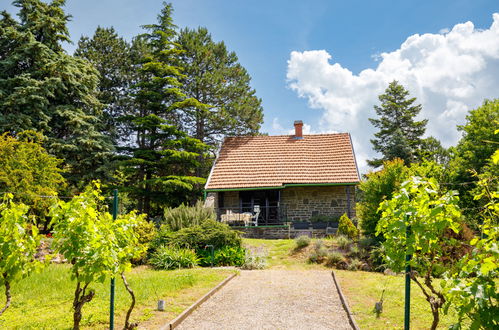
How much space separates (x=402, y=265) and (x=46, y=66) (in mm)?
21045

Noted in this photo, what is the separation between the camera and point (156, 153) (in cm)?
2078

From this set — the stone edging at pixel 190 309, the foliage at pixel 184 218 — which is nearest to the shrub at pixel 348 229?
the foliage at pixel 184 218

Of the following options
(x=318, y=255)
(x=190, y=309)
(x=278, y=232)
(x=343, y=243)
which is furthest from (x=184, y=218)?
(x=190, y=309)

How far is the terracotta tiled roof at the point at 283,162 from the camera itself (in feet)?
61.3

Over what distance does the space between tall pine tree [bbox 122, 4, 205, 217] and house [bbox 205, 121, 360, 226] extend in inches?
83.8

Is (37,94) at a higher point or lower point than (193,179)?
higher

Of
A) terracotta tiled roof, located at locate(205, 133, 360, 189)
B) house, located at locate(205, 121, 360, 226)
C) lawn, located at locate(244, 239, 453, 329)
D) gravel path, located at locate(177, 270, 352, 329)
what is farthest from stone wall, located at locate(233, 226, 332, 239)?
gravel path, located at locate(177, 270, 352, 329)

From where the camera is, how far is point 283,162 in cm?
2006

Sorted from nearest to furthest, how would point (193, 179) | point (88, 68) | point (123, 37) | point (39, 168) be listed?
point (39, 168) → point (193, 179) → point (88, 68) → point (123, 37)

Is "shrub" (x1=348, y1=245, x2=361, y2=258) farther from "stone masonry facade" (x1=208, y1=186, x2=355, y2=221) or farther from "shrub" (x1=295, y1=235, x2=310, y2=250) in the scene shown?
"stone masonry facade" (x1=208, y1=186, x2=355, y2=221)

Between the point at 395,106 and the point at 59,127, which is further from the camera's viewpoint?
the point at 395,106

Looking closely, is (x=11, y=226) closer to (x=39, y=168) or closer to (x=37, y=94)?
(x=39, y=168)

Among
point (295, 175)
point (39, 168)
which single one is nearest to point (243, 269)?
point (295, 175)

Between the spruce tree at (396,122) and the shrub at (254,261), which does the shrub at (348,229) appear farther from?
the spruce tree at (396,122)
